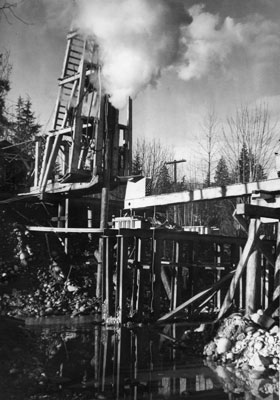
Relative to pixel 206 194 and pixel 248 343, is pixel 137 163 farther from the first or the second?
pixel 248 343

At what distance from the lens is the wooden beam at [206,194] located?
817 centimetres

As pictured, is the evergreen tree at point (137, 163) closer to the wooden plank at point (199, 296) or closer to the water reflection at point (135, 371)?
the wooden plank at point (199, 296)

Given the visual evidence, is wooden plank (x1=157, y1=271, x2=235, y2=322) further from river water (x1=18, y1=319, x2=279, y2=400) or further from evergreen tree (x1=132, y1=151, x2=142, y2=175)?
evergreen tree (x1=132, y1=151, x2=142, y2=175)

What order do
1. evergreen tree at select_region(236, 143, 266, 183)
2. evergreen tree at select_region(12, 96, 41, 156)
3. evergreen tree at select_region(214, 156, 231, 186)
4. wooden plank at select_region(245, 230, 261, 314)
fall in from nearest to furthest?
1. wooden plank at select_region(245, 230, 261, 314)
2. evergreen tree at select_region(236, 143, 266, 183)
3. evergreen tree at select_region(12, 96, 41, 156)
4. evergreen tree at select_region(214, 156, 231, 186)

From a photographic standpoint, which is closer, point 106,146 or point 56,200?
point 106,146

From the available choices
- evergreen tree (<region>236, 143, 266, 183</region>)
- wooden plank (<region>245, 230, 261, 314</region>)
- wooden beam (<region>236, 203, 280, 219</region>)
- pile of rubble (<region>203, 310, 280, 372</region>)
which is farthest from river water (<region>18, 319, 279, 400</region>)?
evergreen tree (<region>236, 143, 266, 183</region>)

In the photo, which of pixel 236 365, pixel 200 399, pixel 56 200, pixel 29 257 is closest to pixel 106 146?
pixel 56 200

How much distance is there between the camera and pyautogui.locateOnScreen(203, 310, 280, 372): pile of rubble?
7.33 meters

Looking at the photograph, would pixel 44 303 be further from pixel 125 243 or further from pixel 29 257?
pixel 125 243

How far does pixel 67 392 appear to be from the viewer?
600cm

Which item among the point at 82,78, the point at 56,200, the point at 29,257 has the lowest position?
the point at 29,257

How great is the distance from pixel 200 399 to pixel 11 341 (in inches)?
159

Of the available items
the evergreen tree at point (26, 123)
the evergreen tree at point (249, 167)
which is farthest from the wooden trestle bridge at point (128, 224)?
the evergreen tree at point (26, 123)

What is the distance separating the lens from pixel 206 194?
919cm
